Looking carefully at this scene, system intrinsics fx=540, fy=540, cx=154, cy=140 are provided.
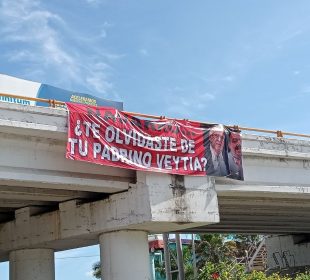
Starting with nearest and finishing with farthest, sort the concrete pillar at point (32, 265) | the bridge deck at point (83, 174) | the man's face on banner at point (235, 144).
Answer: the bridge deck at point (83, 174)
the man's face on banner at point (235, 144)
the concrete pillar at point (32, 265)

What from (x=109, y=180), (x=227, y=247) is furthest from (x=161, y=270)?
(x=109, y=180)

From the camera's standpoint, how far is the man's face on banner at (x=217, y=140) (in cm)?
1630

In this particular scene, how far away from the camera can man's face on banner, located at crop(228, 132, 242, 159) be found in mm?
16688

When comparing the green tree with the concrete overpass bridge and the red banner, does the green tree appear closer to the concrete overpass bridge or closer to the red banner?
the concrete overpass bridge

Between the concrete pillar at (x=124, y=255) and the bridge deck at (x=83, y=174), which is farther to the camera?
the concrete pillar at (x=124, y=255)

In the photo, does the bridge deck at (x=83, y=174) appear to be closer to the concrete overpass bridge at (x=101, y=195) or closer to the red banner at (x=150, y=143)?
the concrete overpass bridge at (x=101, y=195)

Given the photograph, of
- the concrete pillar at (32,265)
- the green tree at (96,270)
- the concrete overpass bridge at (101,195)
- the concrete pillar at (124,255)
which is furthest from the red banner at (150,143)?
the green tree at (96,270)

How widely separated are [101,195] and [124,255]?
6.18ft

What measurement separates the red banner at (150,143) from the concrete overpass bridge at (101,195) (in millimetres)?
354

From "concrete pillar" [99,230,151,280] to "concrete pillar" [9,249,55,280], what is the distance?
132 inches

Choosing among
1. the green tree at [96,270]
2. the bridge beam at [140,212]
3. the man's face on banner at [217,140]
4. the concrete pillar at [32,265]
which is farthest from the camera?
the green tree at [96,270]

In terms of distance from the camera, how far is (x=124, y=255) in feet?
49.1

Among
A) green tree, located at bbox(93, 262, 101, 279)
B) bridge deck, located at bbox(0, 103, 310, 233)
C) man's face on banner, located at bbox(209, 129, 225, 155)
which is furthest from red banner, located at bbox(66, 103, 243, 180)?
green tree, located at bbox(93, 262, 101, 279)

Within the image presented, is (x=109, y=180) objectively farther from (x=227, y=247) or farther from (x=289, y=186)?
(x=227, y=247)
